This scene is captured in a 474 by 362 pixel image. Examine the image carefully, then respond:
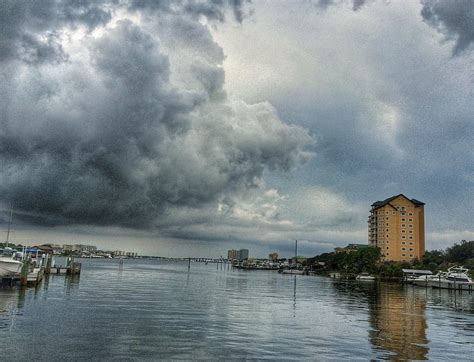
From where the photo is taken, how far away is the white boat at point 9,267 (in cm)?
6425

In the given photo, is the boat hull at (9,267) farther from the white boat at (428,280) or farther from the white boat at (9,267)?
the white boat at (428,280)

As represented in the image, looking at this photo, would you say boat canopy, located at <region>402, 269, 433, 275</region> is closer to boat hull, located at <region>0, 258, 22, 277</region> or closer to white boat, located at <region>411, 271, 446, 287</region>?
white boat, located at <region>411, 271, 446, 287</region>

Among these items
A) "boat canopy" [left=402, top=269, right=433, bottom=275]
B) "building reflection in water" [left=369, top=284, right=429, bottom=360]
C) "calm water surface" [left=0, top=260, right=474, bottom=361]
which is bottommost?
"calm water surface" [left=0, top=260, right=474, bottom=361]

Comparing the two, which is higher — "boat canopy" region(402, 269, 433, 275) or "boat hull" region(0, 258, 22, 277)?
"boat canopy" region(402, 269, 433, 275)

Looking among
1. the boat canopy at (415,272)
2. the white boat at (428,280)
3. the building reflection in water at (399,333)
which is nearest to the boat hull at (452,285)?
the white boat at (428,280)

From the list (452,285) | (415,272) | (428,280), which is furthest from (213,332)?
(415,272)

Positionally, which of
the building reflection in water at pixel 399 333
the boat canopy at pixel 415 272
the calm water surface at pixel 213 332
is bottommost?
the calm water surface at pixel 213 332

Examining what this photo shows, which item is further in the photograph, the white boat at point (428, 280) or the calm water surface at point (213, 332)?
the white boat at point (428, 280)

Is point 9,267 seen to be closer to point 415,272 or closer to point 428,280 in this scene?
point 428,280

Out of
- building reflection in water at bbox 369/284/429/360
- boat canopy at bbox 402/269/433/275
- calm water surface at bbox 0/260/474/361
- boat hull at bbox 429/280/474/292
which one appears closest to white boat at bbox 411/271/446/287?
boat hull at bbox 429/280/474/292

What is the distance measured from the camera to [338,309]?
5341cm

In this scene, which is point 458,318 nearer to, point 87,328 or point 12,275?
point 87,328

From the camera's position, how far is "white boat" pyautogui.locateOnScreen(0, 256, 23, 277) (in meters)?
64.2

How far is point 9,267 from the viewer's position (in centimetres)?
6475
